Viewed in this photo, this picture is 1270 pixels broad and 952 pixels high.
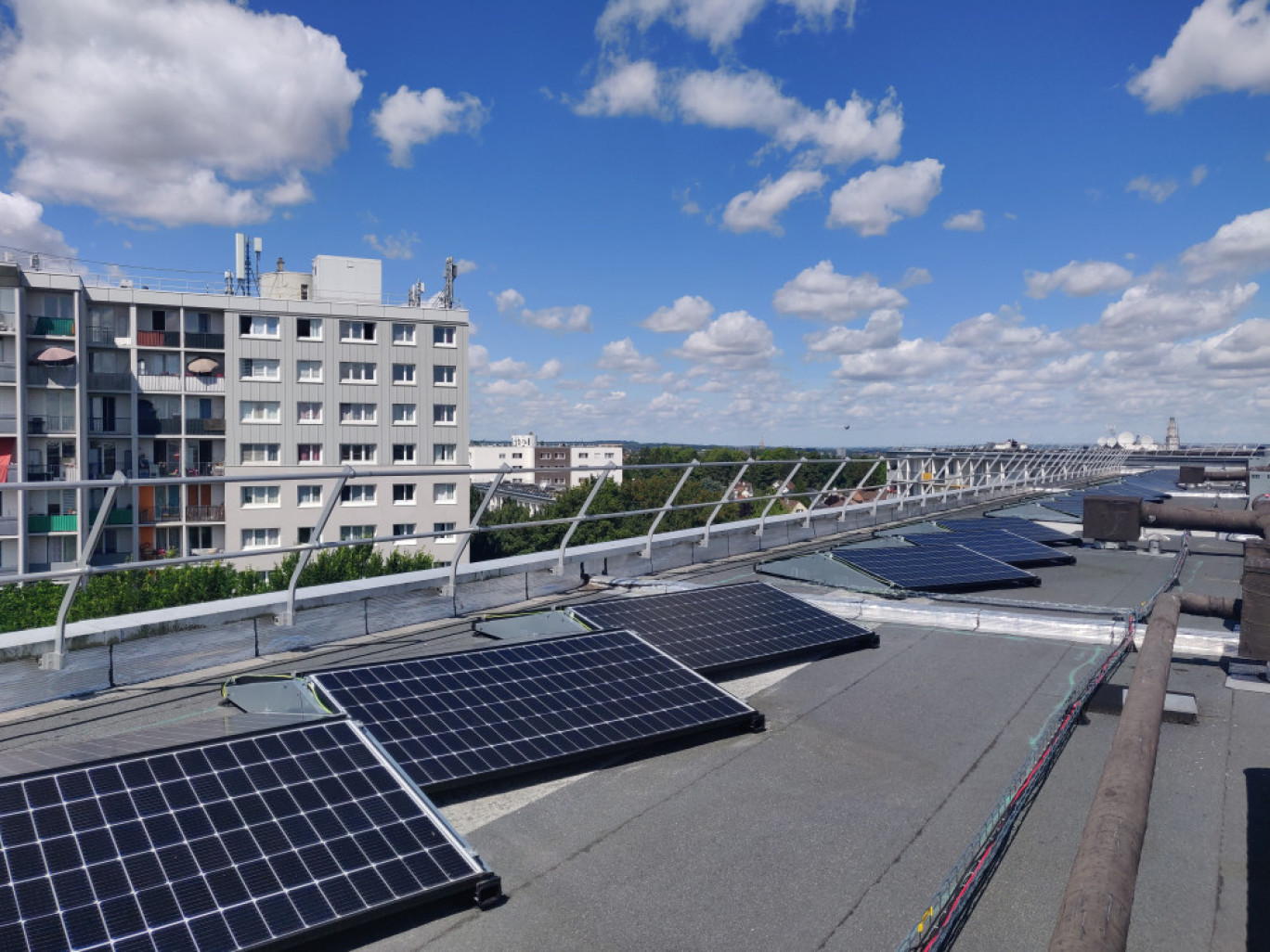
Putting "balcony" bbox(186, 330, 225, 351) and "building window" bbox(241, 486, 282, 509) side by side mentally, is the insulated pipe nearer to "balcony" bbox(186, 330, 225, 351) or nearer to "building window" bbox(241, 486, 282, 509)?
"building window" bbox(241, 486, 282, 509)

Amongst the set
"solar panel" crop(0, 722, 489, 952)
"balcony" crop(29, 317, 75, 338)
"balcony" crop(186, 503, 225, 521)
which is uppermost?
"balcony" crop(29, 317, 75, 338)

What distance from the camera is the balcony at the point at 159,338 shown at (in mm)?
50094

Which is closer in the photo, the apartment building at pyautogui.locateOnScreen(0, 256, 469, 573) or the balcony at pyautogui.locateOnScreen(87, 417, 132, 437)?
the apartment building at pyautogui.locateOnScreen(0, 256, 469, 573)

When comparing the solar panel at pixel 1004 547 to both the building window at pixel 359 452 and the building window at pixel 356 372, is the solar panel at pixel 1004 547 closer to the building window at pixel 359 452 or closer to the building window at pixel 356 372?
the building window at pixel 359 452

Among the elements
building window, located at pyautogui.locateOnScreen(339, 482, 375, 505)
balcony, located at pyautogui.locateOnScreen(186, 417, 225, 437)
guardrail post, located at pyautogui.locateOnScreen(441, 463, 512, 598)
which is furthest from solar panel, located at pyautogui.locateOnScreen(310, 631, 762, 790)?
balcony, located at pyautogui.locateOnScreen(186, 417, 225, 437)

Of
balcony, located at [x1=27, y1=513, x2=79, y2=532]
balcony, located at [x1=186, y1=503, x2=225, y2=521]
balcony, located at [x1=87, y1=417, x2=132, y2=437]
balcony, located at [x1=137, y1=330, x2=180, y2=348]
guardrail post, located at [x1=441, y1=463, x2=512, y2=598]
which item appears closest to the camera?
guardrail post, located at [x1=441, y1=463, x2=512, y2=598]

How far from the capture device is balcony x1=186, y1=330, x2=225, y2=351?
5041 cm

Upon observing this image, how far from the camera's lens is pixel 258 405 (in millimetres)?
51000

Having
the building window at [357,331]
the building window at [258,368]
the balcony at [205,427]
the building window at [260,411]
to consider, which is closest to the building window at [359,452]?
the building window at [260,411]

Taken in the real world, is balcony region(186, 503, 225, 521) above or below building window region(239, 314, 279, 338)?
below

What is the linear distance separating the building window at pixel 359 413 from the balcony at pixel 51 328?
14539mm

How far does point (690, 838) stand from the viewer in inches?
164

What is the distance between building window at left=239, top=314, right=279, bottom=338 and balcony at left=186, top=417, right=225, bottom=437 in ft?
17.9

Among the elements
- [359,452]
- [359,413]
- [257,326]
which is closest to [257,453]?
[359,452]
